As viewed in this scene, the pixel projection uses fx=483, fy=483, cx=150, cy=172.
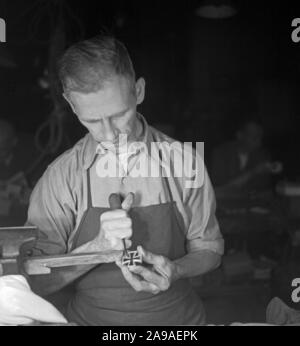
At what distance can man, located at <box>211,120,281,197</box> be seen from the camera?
1.44m

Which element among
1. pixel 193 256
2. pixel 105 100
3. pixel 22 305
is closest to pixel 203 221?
pixel 193 256

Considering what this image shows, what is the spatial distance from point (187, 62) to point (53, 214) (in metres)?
0.59

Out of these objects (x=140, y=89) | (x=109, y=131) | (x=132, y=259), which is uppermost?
(x=140, y=89)

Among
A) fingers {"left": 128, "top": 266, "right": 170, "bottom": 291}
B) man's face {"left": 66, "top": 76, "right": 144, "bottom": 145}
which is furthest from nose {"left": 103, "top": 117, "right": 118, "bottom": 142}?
fingers {"left": 128, "top": 266, "right": 170, "bottom": 291}

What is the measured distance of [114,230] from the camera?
133cm

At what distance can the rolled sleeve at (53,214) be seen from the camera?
136cm

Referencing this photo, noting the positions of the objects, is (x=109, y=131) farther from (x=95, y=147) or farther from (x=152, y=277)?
(x=152, y=277)

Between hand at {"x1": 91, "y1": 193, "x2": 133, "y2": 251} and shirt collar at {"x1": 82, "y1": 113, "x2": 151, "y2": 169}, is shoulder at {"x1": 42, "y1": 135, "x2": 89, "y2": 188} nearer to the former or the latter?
shirt collar at {"x1": 82, "y1": 113, "x2": 151, "y2": 169}

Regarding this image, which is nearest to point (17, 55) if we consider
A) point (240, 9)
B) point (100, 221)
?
point (100, 221)

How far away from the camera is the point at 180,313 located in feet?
4.65

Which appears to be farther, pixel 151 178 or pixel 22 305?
pixel 151 178
